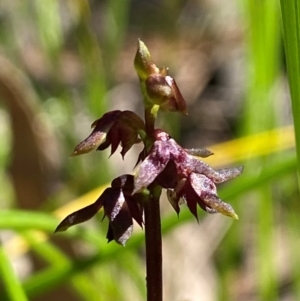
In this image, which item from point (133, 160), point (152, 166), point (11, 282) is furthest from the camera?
point (133, 160)

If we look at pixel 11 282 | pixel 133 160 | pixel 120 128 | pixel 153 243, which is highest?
pixel 120 128

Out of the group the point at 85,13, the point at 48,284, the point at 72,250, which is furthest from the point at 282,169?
the point at 85,13

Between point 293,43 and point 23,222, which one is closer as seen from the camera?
point 293,43

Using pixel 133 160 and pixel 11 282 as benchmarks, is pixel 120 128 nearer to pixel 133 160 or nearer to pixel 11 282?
pixel 11 282

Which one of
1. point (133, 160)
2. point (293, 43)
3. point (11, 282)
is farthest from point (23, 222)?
point (133, 160)

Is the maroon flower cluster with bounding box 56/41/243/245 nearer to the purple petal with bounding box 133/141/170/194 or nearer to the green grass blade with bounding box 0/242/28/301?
the purple petal with bounding box 133/141/170/194

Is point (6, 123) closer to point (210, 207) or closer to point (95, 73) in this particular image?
point (95, 73)

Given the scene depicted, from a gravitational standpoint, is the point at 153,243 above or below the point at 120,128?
below
